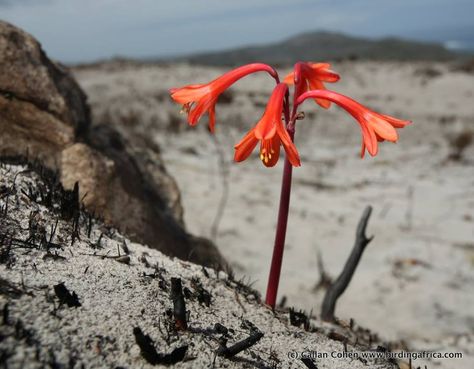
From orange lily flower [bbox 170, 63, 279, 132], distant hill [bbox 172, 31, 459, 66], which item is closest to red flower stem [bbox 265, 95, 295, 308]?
orange lily flower [bbox 170, 63, 279, 132]

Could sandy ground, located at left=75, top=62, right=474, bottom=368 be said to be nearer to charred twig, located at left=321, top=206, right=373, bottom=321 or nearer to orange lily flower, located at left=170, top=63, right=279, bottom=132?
charred twig, located at left=321, top=206, right=373, bottom=321

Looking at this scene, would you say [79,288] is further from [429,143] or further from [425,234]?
[429,143]

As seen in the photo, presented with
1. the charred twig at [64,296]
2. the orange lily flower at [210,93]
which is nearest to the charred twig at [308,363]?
the charred twig at [64,296]

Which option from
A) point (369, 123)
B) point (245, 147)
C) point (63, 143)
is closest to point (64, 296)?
point (245, 147)

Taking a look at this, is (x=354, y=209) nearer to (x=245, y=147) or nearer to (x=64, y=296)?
Answer: (x=245, y=147)

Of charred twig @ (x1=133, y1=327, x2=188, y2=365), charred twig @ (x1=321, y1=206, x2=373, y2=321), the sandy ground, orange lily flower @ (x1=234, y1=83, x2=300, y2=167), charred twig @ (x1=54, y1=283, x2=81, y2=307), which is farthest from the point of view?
the sandy ground

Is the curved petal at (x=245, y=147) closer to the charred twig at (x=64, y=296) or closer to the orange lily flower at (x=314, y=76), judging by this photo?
the orange lily flower at (x=314, y=76)

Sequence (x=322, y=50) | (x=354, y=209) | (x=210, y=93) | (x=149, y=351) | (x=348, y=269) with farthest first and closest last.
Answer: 1. (x=322, y=50)
2. (x=354, y=209)
3. (x=348, y=269)
4. (x=210, y=93)
5. (x=149, y=351)
